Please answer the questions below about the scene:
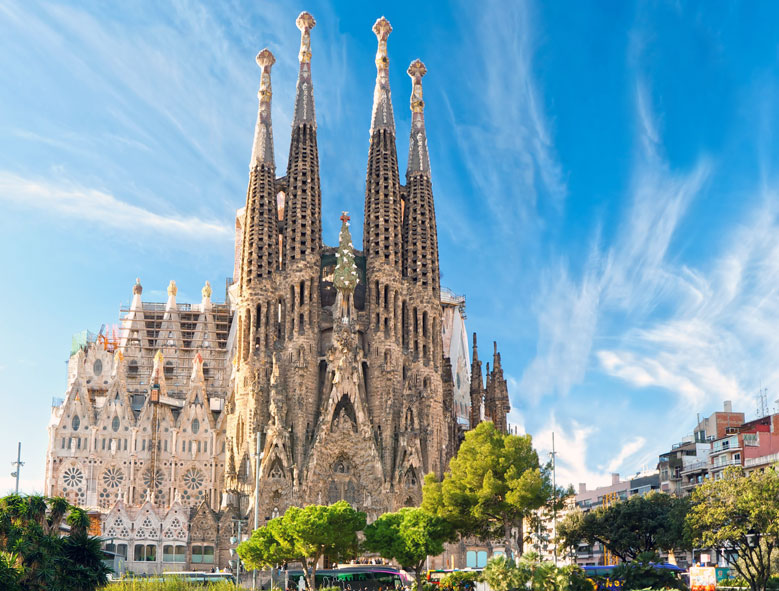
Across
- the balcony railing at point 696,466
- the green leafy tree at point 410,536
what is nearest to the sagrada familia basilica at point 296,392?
the balcony railing at point 696,466

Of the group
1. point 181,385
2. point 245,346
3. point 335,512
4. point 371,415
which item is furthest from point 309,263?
point 335,512

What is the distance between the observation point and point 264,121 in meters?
78.9

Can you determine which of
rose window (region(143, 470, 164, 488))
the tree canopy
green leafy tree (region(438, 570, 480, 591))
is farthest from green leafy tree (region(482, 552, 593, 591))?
rose window (region(143, 470, 164, 488))

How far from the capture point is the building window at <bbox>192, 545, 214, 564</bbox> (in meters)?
67.6

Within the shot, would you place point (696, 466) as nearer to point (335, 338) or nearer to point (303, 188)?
point (335, 338)

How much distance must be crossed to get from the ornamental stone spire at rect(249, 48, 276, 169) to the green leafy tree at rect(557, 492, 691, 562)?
36.9 metres

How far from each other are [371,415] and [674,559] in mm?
28379

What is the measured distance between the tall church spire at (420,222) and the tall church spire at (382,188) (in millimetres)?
1269

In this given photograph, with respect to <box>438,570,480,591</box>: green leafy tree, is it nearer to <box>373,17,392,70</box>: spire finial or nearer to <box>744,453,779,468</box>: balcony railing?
<box>744,453,779,468</box>: balcony railing

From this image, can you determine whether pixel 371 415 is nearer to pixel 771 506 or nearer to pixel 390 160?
pixel 390 160

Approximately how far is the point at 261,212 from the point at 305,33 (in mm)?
16670

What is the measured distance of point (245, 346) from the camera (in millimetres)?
73500

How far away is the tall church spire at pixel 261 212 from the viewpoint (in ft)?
243

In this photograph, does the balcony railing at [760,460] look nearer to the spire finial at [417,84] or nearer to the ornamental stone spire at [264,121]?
the spire finial at [417,84]
